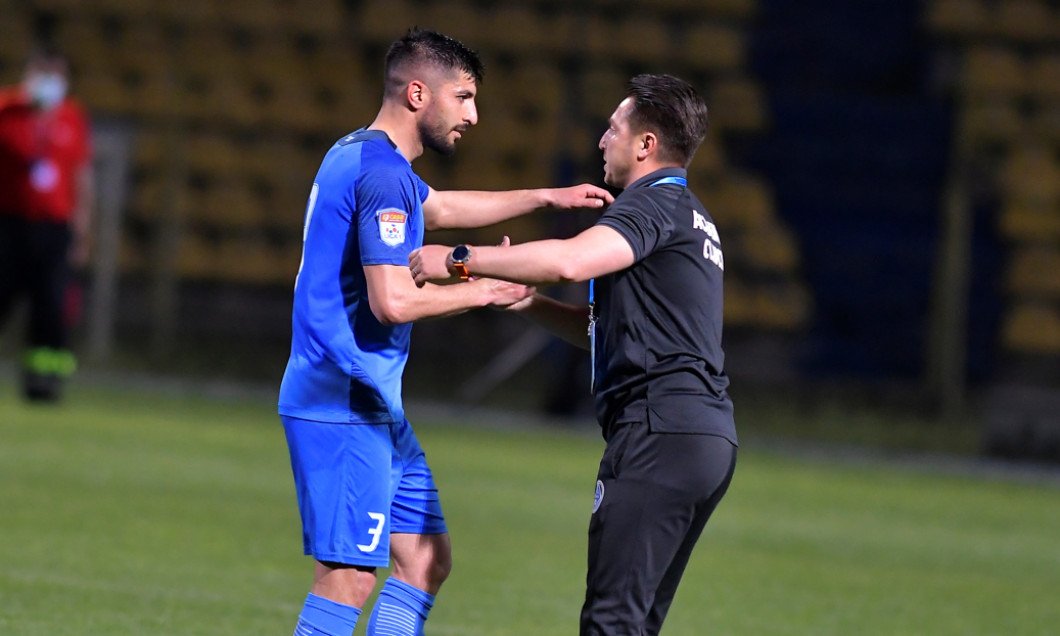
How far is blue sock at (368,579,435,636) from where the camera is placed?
4543 mm

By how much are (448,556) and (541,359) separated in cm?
1217

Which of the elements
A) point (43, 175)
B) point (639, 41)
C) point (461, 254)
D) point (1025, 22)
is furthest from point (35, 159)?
point (1025, 22)

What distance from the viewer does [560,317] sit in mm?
4691

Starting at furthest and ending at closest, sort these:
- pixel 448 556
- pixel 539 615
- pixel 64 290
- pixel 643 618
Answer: pixel 64 290 → pixel 539 615 → pixel 448 556 → pixel 643 618

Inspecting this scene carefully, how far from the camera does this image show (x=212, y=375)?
15289 mm

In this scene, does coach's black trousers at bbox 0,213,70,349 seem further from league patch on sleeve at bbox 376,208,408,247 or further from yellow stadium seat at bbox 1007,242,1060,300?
yellow stadium seat at bbox 1007,242,1060,300

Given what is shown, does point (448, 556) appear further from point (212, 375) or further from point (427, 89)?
point (212, 375)

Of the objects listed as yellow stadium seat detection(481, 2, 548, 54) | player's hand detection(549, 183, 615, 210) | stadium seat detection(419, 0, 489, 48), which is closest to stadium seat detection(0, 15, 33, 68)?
stadium seat detection(419, 0, 489, 48)

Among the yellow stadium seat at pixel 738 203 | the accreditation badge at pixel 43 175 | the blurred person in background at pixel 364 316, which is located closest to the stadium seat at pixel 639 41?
the yellow stadium seat at pixel 738 203

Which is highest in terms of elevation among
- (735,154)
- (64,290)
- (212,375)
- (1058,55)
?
(1058,55)

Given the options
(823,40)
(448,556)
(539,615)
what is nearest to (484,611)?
(539,615)

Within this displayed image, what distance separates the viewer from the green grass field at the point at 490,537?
6.36m

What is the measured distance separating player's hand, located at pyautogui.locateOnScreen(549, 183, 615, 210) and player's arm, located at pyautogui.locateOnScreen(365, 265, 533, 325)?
601mm

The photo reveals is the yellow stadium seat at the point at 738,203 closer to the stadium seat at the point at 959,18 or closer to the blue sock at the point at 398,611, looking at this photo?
the stadium seat at the point at 959,18
